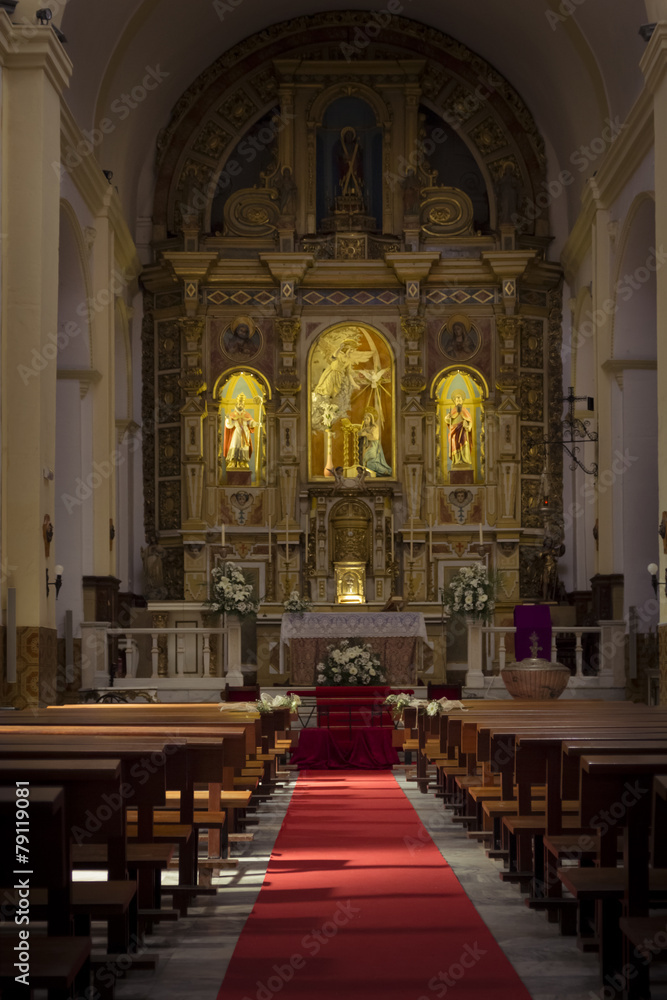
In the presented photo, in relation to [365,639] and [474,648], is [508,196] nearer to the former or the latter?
[474,648]

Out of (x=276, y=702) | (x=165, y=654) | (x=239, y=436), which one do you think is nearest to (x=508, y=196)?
(x=239, y=436)

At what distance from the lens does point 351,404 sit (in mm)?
22219

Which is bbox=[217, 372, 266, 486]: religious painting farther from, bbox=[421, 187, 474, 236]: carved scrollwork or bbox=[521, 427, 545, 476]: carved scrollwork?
bbox=[521, 427, 545, 476]: carved scrollwork

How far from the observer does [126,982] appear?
5.23m

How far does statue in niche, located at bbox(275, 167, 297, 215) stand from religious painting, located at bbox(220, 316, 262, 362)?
1895 mm

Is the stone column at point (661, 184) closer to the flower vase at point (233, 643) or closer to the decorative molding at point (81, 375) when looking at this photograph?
the flower vase at point (233, 643)

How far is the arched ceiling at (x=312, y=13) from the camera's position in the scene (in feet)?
59.4

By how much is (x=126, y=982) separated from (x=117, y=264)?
16584mm

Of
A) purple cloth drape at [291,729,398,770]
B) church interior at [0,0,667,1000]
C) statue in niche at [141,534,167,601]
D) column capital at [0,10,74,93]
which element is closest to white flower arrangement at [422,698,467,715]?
church interior at [0,0,667,1000]

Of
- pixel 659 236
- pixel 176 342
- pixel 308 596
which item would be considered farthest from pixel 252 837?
pixel 176 342

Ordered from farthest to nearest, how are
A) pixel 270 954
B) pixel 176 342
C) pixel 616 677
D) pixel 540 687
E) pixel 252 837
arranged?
pixel 176 342 → pixel 616 677 → pixel 540 687 → pixel 252 837 → pixel 270 954

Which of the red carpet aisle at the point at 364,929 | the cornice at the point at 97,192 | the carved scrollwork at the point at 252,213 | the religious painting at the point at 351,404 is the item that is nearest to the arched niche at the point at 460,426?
the religious painting at the point at 351,404

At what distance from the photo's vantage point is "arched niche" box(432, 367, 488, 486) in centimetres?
2212

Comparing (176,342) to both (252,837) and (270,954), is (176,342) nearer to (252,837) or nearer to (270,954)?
(252,837)
